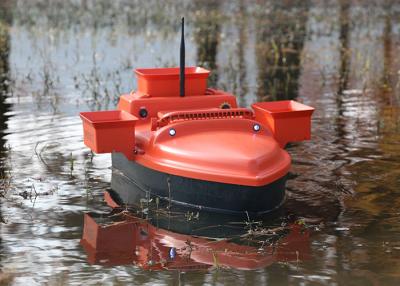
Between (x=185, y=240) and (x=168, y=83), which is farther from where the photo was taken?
(x=168, y=83)

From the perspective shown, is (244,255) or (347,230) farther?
(347,230)

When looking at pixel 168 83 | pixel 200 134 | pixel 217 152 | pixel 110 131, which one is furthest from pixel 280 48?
pixel 217 152

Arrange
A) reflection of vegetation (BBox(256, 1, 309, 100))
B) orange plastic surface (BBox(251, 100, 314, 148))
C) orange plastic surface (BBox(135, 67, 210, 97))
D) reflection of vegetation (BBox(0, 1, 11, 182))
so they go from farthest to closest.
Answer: reflection of vegetation (BBox(256, 1, 309, 100)) → reflection of vegetation (BBox(0, 1, 11, 182)) → orange plastic surface (BBox(135, 67, 210, 97)) → orange plastic surface (BBox(251, 100, 314, 148))

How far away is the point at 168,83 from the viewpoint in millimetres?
9711

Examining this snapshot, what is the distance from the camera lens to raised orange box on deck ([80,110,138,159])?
27.5ft

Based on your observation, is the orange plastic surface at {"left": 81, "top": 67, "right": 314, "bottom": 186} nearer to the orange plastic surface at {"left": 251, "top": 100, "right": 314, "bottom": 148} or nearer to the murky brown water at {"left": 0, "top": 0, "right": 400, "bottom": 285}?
the orange plastic surface at {"left": 251, "top": 100, "right": 314, "bottom": 148}

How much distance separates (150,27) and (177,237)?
15.7 meters

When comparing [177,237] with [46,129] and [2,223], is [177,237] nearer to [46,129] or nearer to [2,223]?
[2,223]

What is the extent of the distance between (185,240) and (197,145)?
3.32 feet

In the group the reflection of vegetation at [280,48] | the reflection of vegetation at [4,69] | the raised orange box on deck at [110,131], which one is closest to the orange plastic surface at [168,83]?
the raised orange box on deck at [110,131]

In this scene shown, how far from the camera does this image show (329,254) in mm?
7180

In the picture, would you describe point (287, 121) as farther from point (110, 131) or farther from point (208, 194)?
point (110, 131)

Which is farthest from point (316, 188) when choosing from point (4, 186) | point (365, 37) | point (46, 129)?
point (365, 37)

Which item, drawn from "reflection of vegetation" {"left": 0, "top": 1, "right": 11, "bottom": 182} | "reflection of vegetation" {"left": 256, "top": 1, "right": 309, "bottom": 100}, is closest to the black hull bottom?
"reflection of vegetation" {"left": 0, "top": 1, "right": 11, "bottom": 182}
